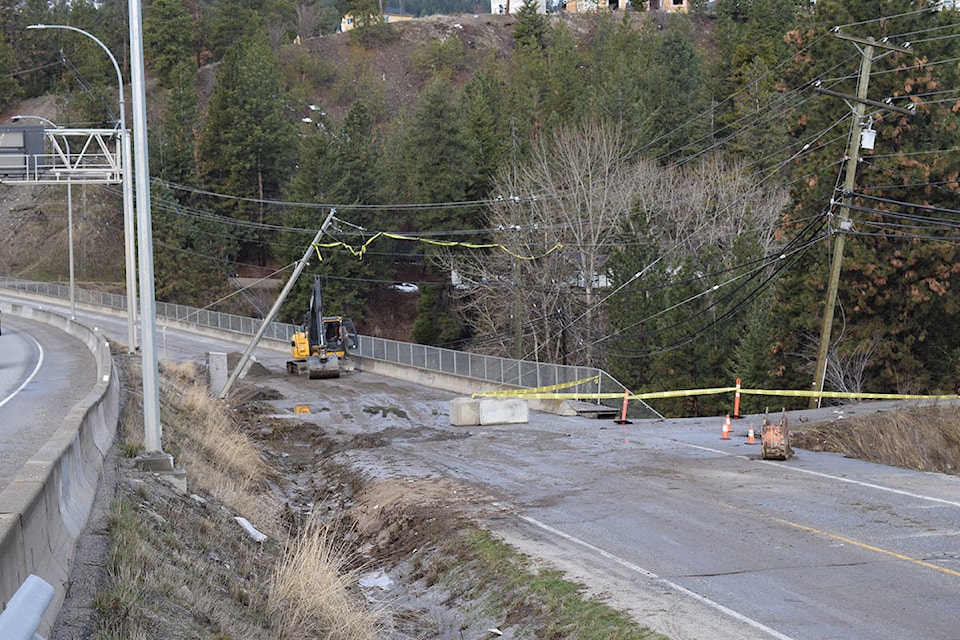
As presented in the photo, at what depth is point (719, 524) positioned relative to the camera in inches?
607

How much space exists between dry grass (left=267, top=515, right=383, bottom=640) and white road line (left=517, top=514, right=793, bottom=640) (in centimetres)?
316

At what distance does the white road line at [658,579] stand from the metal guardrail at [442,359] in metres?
18.6

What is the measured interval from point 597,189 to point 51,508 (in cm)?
5465

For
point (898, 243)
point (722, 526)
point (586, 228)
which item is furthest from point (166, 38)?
point (722, 526)

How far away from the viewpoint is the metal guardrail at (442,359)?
35603 millimetres

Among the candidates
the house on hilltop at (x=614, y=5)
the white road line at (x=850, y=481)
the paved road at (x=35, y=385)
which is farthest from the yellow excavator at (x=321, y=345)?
the house on hilltop at (x=614, y=5)

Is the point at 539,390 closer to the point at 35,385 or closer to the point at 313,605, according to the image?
the point at 35,385

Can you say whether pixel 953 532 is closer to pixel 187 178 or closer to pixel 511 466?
pixel 511 466

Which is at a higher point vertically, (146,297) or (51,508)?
(146,297)

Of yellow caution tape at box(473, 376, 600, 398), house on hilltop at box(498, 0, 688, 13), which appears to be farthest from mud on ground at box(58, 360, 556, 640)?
house on hilltop at box(498, 0, 688, 13)

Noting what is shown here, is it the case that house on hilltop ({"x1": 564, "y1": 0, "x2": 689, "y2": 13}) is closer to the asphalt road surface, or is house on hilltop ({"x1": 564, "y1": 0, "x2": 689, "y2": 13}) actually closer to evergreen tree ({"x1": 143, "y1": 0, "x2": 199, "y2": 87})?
evergreen tree ({"x1": 143, "y1": 0, "x2": 199, "y2": 87})

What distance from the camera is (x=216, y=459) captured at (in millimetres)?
21672

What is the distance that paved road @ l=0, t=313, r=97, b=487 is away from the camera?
58.7 feet

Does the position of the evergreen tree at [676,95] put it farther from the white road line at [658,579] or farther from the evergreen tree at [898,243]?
the white road line at [658,579]
